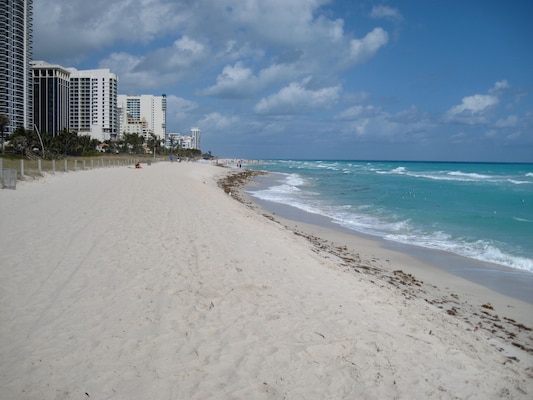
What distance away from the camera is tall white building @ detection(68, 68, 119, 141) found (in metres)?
111

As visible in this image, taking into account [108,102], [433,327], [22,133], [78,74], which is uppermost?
[78,74]

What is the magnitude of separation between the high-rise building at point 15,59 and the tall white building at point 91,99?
86.1 ft

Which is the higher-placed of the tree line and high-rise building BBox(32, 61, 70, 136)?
high-rise building BBox(32, 61, 70, 136)

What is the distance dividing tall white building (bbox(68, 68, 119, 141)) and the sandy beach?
11361 centimetres

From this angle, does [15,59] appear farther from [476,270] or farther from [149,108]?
[476,270]

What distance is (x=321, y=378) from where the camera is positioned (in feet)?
11.3

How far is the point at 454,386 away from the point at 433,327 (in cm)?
149

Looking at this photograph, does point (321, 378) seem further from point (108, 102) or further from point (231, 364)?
point (108, 102)

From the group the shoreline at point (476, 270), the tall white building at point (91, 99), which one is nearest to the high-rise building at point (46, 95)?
the tall white building at point (91, 99)

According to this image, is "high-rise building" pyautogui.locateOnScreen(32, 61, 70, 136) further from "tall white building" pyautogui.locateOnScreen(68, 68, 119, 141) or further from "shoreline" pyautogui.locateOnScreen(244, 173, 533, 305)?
"shoreline" pyautogui.locateOnScreen(244, 173, 533, 305)

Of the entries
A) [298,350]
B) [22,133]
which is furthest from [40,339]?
[22,133]

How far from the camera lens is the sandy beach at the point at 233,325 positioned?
335cm

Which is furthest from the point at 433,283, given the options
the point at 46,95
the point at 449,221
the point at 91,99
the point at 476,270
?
the point at 91,99

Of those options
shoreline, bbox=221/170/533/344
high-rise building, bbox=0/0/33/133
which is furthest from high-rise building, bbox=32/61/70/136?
shoreline, bbox=221/170/533/344
